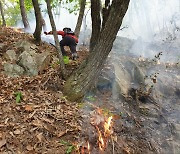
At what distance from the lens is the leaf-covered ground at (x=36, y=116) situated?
427cm

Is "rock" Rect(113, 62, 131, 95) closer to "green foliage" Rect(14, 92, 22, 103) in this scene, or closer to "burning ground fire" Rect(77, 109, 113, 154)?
"burning ground fire" Rect(77, 109, 113, 154)

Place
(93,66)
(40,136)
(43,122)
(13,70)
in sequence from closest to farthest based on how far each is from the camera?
(40,136), (43,122), (93,66), (13,70)

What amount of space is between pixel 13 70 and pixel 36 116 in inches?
85.5

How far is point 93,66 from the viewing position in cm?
586

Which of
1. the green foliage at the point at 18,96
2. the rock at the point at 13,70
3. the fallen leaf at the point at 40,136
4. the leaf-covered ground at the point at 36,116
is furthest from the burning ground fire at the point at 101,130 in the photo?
the rock at the point at 13,70

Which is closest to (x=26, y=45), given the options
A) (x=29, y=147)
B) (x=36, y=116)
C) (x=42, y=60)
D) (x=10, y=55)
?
(x=10, y=55)

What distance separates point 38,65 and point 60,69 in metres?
0.70

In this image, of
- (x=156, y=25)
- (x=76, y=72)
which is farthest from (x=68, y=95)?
(x=156, y=25)

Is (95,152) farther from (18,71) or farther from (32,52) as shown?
(32,52)

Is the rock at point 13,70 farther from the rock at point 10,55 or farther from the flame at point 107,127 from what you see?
the flame at point 107,127

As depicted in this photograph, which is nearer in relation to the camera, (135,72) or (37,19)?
(37,19)

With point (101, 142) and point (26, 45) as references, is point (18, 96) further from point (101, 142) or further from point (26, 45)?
point (26, 45)

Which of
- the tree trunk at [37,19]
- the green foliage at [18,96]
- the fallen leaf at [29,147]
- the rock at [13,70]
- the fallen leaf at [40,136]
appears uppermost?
the tree trunk at [37,19]

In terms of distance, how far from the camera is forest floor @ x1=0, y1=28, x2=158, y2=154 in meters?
4.29
